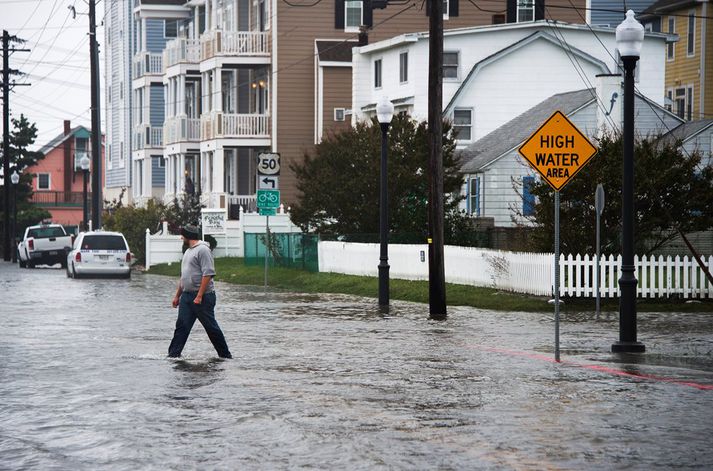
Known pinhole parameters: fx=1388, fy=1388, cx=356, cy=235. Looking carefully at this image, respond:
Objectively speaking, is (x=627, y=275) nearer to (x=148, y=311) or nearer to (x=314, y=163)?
(x=148, y=311)

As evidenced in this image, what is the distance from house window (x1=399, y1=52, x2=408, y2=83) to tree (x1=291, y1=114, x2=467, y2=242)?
9975 millimetres

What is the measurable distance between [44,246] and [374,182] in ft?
76.3

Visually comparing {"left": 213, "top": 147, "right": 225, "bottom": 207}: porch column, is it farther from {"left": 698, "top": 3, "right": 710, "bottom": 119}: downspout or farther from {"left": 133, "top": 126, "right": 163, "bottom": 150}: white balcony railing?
{"left": 698, "top": 3, "right": 710, "bottom": 119}: downspout

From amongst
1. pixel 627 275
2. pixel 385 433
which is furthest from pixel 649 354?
pixel 385 433

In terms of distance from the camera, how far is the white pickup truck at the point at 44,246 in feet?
194

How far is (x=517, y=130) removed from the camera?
1909 inches

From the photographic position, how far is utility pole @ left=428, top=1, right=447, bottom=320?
1069 inches

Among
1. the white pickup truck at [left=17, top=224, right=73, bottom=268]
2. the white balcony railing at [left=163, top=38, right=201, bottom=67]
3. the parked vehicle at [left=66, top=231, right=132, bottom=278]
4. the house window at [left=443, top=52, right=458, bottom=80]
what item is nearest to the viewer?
the parked vehicle at [left=66, top=231, right=132, bottom=278]

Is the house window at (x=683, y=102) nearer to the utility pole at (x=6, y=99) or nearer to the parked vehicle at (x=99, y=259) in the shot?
the parked vehicle at (x=99, y=259)

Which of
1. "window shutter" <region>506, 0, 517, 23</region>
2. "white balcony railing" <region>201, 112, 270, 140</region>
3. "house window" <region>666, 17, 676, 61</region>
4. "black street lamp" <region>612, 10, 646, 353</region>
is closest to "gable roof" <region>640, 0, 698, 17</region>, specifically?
"house window" <region>666, 17, 676, 61</region>

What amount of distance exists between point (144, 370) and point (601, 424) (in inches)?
260

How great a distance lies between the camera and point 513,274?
31000 mm

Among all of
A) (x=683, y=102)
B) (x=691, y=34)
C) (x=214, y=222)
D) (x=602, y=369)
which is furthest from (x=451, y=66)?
(x=602, y=369)

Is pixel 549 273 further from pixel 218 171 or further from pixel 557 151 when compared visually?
pixel 218 171
